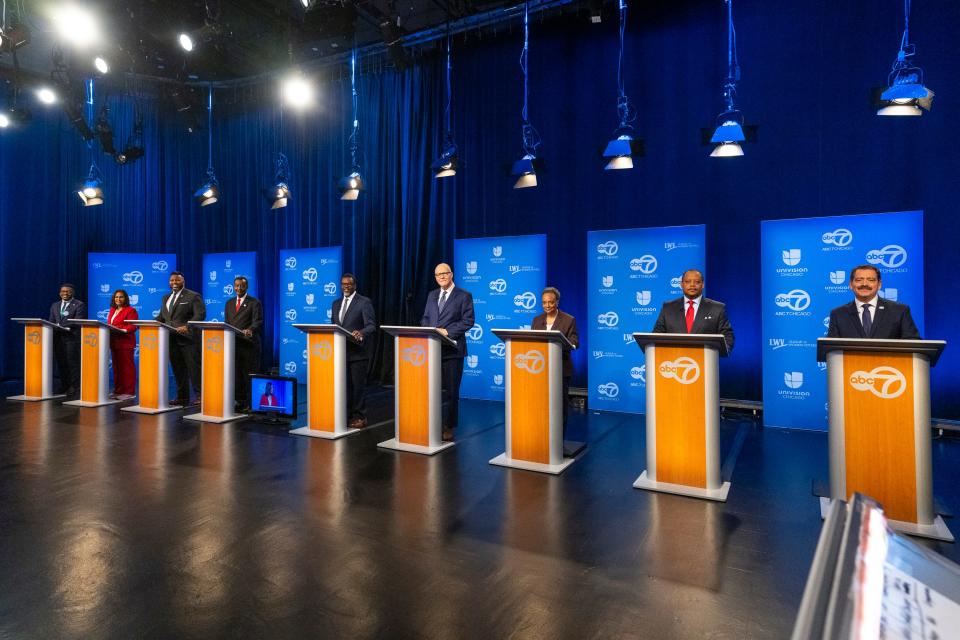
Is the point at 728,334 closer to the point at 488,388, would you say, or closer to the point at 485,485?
the point at 485,485

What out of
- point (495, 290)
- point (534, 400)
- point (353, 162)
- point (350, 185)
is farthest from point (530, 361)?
point (353, 162)

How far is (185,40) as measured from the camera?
23.9ft

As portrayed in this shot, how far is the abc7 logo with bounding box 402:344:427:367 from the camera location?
15.7ft

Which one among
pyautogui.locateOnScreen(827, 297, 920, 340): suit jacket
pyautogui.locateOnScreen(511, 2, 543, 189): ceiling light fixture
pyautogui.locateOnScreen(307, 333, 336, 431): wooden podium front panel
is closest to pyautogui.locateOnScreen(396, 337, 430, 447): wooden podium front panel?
pyautogui.locateOnScreen(307, 333, 336, 431): wooden podium front panel

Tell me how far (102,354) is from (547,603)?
22.5 ft

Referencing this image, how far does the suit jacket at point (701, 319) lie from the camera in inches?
165

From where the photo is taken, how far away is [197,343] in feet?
22.8

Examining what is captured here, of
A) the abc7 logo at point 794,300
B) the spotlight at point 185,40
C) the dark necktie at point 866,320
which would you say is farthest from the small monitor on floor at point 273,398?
the abc7 logo at point 794,300

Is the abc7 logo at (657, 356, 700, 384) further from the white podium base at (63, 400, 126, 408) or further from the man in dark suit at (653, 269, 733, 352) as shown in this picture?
the white podium base at (63, 400, 126, 408)

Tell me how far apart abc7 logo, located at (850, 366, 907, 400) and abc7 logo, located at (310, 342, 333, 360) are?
4.28 metres

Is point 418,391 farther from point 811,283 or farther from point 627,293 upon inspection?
point 811,283

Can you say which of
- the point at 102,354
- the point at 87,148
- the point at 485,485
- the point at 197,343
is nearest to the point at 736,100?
the point at 485,485

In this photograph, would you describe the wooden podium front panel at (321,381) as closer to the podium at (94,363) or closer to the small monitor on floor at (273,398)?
the small monitor on floor at (273,398)

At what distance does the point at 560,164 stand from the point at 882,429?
536cm
